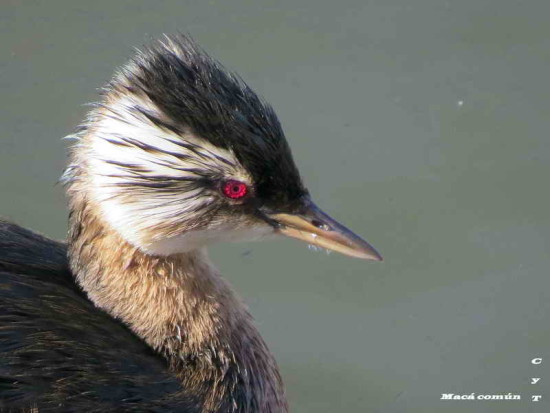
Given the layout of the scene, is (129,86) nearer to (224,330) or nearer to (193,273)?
(193,273)

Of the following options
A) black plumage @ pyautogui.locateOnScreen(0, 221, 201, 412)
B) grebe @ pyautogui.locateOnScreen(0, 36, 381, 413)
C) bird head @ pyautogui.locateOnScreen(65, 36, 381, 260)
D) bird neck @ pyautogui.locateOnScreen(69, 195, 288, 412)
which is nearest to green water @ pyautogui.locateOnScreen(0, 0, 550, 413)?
bird neck @ pyautogui.locateOnScreen(69, 195, 288, 412)

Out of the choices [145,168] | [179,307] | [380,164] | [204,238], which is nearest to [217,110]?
[145,168]

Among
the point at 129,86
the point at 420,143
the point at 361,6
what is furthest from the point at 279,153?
the point at 361,6

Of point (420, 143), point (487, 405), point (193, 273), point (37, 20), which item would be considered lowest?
point (487, 405)

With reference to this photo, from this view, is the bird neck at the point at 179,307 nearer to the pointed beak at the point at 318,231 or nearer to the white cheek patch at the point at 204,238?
the white cheek patch at the point at 204,238

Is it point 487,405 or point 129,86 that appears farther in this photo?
point 487,405

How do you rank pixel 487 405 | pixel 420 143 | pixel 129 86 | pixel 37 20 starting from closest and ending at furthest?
pixel 129 86 < pixel 487 405 < pixel 420 143 < pixel 37 20

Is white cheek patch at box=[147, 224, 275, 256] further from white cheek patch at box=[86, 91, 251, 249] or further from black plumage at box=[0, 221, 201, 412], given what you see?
black plumage at box=[0, 221, 201, 412]
